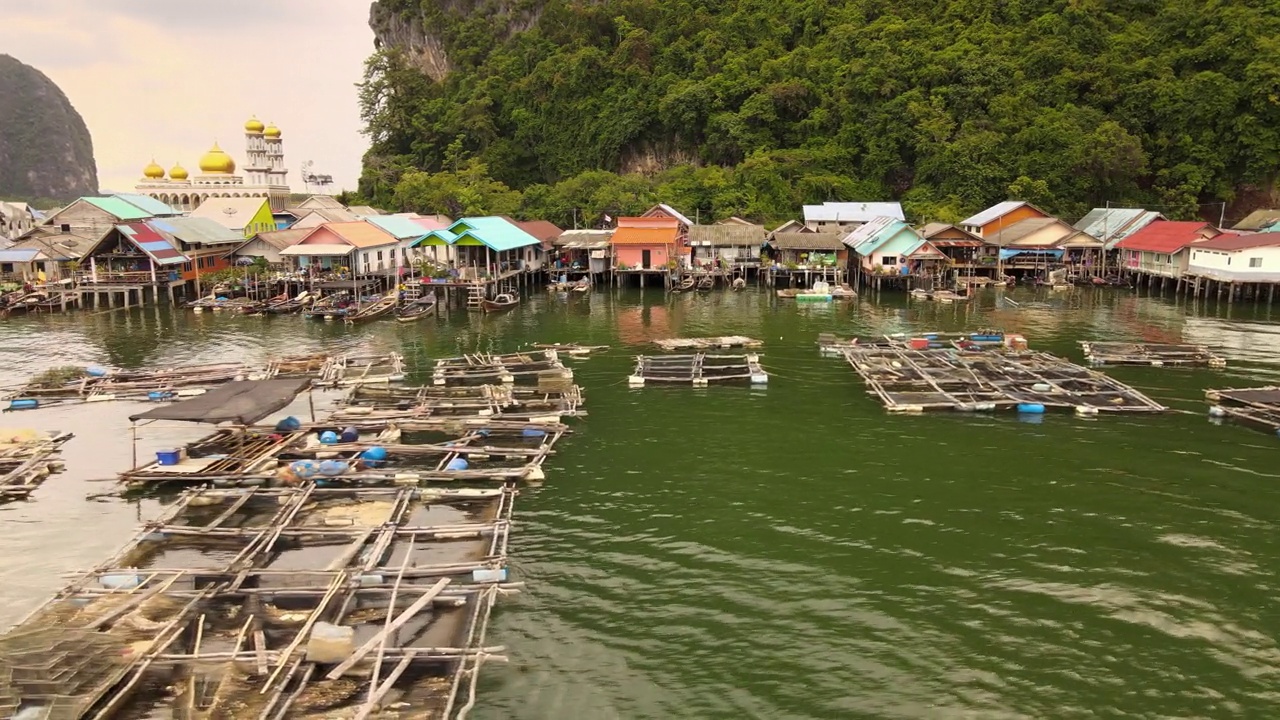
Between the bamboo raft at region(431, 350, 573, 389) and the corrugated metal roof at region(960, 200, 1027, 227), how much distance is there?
42.2 metres

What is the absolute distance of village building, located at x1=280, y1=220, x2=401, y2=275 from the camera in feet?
170

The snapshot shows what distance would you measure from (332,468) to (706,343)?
769 inches

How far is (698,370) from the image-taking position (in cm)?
3197

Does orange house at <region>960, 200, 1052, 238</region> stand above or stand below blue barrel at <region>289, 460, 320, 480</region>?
above

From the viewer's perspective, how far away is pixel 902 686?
42.8ft

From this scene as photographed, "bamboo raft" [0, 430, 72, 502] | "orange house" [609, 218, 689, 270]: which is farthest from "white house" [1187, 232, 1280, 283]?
"bamboo raft" [0, 430, 72, 502]

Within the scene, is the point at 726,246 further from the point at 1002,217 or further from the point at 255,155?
the point at 255,155

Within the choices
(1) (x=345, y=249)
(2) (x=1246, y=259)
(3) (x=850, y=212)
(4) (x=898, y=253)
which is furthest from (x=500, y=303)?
(2) (x=1246, y=259)

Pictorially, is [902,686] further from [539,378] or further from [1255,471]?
[539,378]

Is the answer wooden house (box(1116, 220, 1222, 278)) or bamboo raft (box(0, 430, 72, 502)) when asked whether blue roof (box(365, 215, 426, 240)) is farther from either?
wooden house (box(1116, 220, 1222, 278))

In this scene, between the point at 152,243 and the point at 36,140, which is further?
the point at 36,140

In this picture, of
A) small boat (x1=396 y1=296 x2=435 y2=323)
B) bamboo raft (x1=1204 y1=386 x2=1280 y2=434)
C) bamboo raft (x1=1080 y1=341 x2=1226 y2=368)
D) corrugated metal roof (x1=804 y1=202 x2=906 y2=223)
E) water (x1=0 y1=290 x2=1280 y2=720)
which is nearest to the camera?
water (x1=0 y1=290 x2=1280 y2=720)

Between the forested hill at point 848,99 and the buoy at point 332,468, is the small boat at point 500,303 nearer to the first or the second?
the forested hill at point 848,99

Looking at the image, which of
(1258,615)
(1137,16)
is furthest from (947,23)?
(1258,615)
